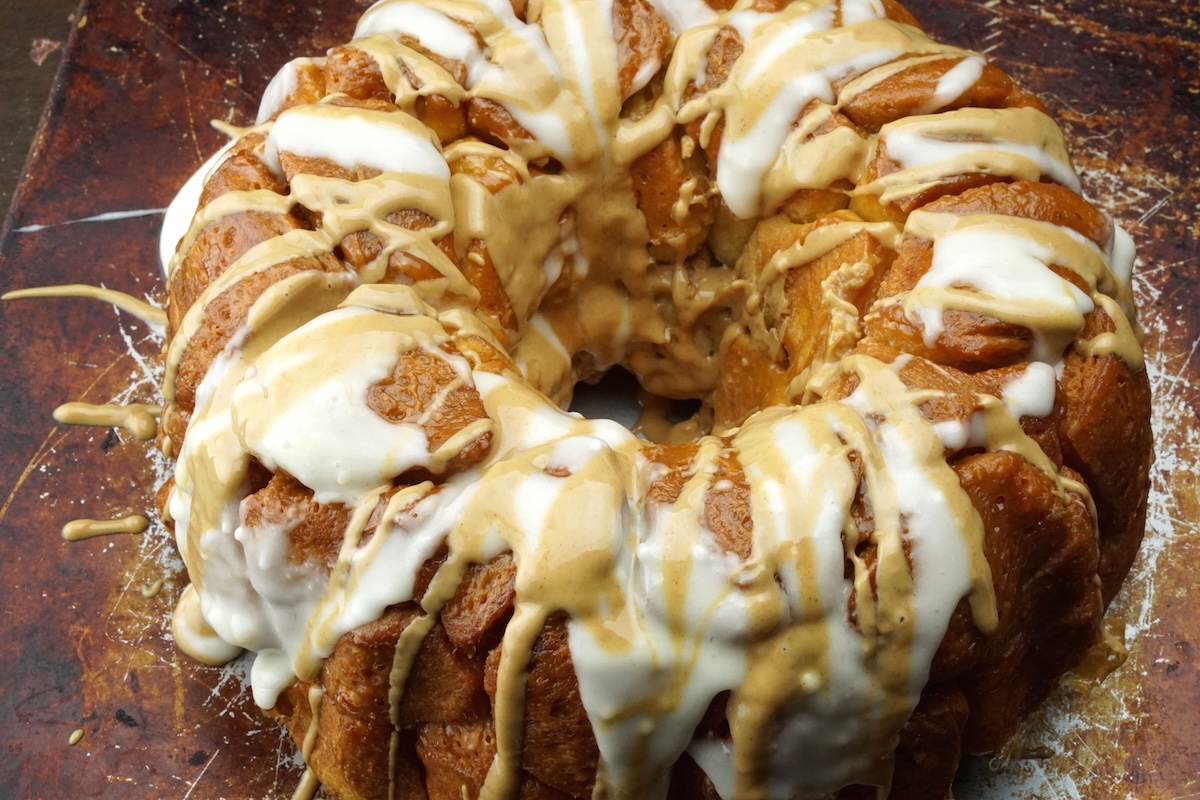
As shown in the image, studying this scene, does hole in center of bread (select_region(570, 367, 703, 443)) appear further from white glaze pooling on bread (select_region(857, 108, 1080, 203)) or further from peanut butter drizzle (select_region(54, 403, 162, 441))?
peanut butter drizzle (select_region(54, 403, 162, 441))

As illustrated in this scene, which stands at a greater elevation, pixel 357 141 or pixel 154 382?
pixel 357 141

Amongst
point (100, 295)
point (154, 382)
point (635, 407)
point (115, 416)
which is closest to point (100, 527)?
point (115, 416)

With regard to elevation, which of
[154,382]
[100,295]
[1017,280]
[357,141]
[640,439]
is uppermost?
[357,141]

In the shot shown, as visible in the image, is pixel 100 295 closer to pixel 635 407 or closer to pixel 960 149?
pixel 635 407

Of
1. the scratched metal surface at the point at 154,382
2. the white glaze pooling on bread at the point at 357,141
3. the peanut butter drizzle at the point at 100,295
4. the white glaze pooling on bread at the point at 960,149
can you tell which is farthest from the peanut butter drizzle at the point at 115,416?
the white glaze pooling on bread at the point at 960,149

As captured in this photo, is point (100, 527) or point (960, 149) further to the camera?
point (100, 527)
